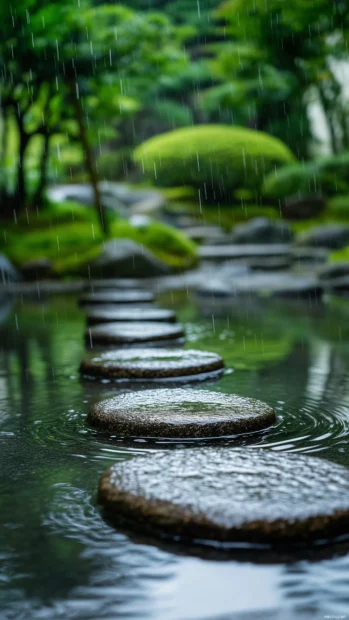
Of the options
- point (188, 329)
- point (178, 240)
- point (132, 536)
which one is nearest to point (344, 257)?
point (178, 240)

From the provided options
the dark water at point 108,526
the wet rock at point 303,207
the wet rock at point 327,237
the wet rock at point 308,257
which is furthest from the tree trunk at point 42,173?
the dark water at point 108,526

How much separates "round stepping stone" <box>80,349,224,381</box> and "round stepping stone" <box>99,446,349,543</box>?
5.73ft

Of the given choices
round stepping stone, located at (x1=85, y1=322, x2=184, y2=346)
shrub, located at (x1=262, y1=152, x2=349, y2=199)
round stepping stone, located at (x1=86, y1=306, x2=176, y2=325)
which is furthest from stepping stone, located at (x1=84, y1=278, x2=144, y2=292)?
shrub, located at (x1=262, y1=152, x2=349, y2=199)

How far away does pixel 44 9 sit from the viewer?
11.3m

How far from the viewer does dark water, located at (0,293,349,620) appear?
1.57m

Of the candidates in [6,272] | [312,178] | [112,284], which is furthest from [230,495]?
[312,178]

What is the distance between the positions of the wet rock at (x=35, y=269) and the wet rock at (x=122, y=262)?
73 cm

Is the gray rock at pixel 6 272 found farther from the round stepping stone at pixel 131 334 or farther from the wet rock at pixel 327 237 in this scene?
the wet rock at pixel 327 237

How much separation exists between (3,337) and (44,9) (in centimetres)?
670

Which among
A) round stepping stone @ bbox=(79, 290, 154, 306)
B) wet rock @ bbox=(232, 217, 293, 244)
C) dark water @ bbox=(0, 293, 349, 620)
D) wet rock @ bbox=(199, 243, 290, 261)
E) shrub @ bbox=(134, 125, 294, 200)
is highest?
shrub @ bbox=(134, 125, 294, 200)

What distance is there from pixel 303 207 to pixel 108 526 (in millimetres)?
18228

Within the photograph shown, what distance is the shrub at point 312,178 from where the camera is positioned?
1897 cm

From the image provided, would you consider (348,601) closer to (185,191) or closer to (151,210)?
(151,210)

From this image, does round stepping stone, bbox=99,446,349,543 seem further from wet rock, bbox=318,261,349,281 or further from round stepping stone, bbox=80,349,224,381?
wet rock, bbox=318,261,349,281
